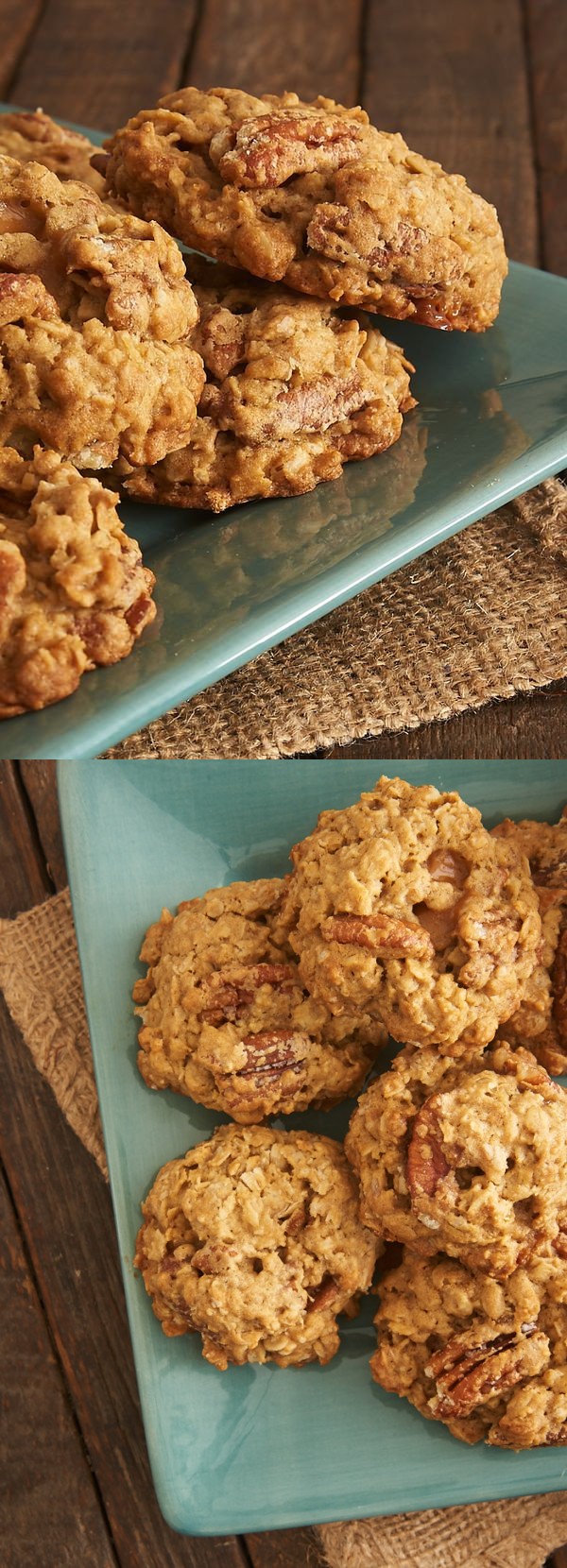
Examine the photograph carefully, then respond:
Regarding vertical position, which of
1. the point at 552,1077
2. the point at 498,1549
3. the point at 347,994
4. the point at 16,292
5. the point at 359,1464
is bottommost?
the point at 498,1549

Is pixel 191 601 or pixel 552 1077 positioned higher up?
pixel 191 601

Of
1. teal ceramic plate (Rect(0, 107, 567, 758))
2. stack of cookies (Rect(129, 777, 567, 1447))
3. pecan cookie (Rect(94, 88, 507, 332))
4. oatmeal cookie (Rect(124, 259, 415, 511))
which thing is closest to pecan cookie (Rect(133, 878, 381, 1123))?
stack of cookies (Rect(129, 777, 567, 1447))

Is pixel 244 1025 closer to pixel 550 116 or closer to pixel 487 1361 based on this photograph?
pixel 487 1361

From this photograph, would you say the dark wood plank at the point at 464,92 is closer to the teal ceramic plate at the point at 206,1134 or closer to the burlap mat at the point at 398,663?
the burlap mat at the point at 398,663

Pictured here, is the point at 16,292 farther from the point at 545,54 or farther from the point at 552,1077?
the point at 545,54

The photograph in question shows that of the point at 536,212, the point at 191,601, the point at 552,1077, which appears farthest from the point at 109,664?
the point at 536,212
